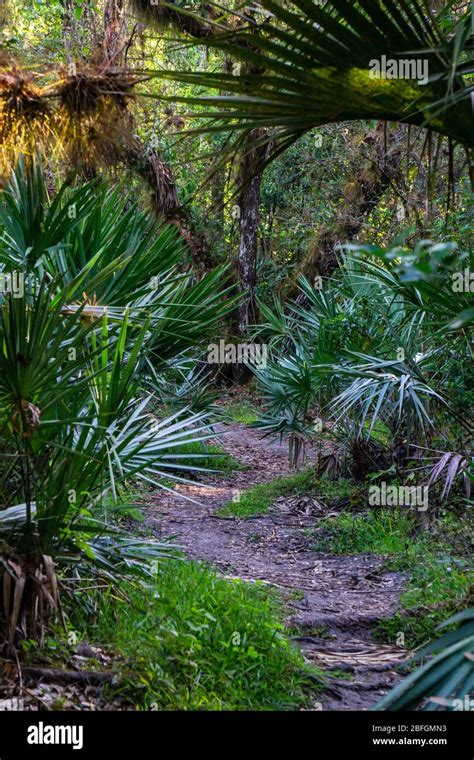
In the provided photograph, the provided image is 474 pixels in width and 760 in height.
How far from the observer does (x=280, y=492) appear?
9.21m

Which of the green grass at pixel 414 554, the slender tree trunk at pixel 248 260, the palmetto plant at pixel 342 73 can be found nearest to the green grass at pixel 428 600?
the green grass at pixel 414 554

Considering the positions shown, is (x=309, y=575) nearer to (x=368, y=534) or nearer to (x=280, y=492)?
(x=368, y=534)

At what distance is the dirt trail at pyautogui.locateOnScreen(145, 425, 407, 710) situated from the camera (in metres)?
4.43

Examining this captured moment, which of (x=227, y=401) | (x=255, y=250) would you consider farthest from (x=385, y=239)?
(x=227, y=401)

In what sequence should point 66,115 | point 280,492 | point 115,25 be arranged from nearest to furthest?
point 66,115
point 280,492
point 115,25

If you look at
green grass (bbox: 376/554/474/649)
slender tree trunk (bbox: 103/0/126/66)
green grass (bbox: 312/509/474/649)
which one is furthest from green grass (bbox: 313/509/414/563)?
slender tree trunk (bbox: 103/0/126/66)

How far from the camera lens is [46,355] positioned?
12.1 ft

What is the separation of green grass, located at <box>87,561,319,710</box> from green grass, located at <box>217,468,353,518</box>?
369 centimetres

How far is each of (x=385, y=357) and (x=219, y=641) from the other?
382 cm

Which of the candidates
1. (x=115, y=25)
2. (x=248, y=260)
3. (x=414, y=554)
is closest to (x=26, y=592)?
(x=414, y=554)

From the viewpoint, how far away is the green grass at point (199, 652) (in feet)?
12.1

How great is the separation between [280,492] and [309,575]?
2.81 metres

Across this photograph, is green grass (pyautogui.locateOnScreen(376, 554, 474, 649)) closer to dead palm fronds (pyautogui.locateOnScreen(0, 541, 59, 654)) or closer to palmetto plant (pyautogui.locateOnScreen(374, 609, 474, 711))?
dead palm fronds (pyautogui.locateOnScreen(0, 541, 59, 654))
